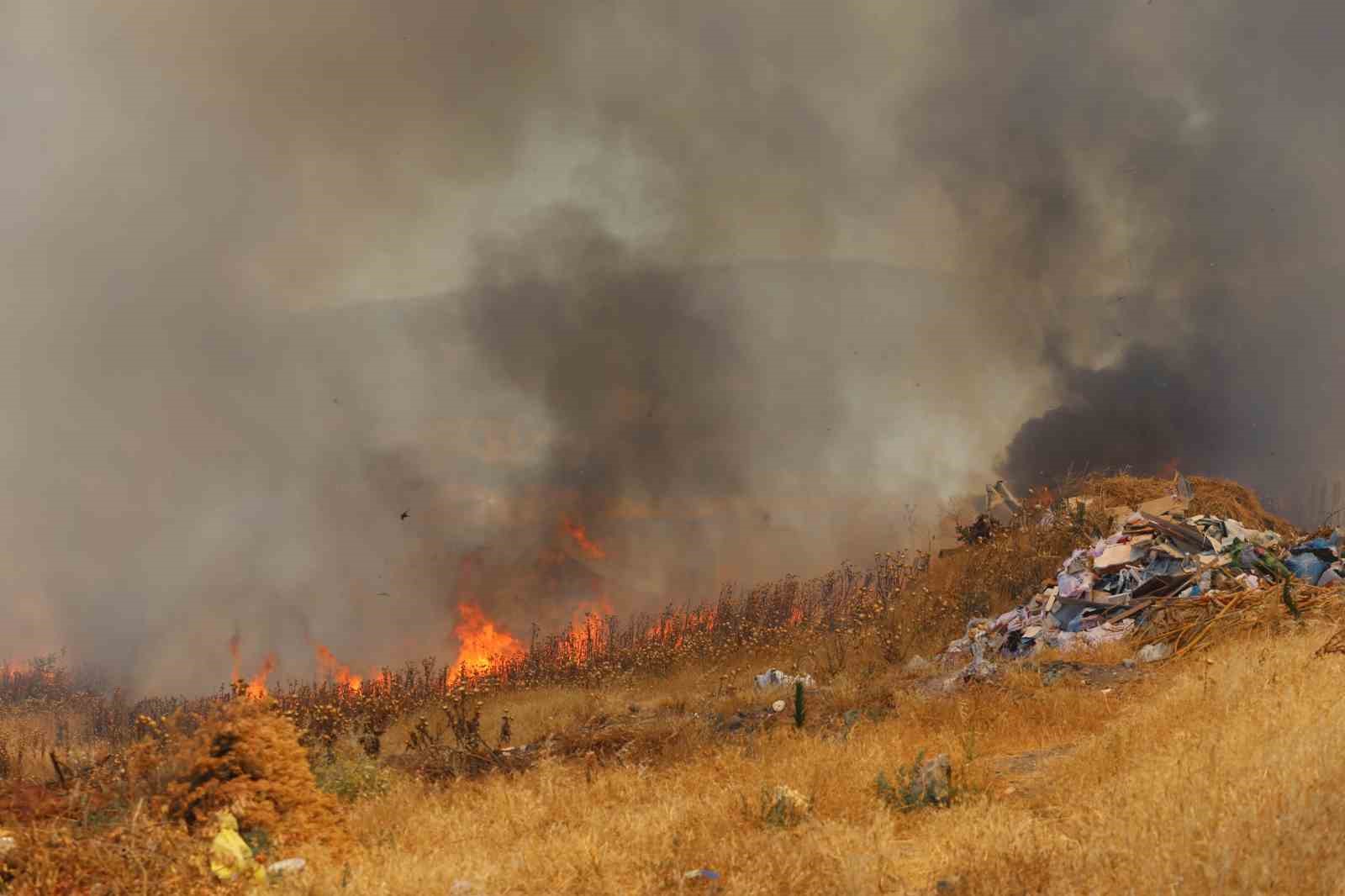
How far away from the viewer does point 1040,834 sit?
5.25 meters

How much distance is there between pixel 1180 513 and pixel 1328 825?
45.0 feet

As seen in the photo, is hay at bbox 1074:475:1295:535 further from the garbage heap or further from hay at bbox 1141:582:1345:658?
hay at bbox 1141:582:1345:658

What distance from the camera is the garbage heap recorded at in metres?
13.1

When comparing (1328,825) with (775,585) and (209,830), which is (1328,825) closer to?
(209,830)

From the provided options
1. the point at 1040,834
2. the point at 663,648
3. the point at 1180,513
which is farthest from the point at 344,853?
the point at 1180,513

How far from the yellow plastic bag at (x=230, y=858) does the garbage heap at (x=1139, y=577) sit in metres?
9.04

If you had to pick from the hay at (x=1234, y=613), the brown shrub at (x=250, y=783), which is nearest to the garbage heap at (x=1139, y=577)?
the hay at (x=1234, y=613)

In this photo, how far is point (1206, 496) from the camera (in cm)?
1789

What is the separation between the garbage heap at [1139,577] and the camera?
13148 millimetres

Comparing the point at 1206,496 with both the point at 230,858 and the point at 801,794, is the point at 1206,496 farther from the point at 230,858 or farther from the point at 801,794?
the point at 230,858

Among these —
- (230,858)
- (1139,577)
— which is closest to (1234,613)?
(1139,577)

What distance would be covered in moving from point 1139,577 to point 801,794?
9.59m

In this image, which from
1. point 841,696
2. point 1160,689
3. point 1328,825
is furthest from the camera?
point 841,696

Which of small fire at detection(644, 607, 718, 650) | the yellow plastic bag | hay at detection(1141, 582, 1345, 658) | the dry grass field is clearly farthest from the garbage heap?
the yellow plastic bag
